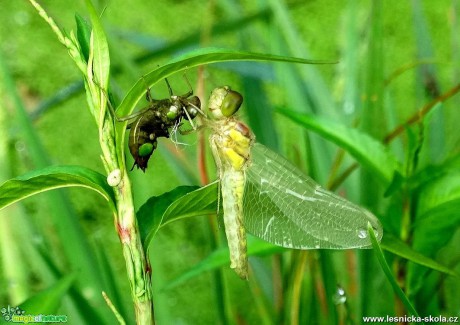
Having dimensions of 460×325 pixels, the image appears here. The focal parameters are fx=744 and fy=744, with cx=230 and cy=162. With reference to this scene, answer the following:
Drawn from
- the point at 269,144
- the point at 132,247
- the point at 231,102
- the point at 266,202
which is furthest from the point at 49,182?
the point at 269,144

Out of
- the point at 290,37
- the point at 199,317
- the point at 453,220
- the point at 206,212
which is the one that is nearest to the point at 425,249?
the point at 453,220

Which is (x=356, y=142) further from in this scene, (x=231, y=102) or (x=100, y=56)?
(x=100, y=56)

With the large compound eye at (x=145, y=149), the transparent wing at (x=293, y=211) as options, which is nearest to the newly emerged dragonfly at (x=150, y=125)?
the large compound eye at (x=145, y=149)

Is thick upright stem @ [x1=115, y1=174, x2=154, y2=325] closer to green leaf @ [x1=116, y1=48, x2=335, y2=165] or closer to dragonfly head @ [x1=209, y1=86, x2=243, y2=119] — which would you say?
green leaf @ [x1=116, y1=48, x2=335, y2=165]

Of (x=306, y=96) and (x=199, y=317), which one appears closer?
(x=306, y=96)

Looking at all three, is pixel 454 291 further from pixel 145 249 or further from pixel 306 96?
pixel 145 249

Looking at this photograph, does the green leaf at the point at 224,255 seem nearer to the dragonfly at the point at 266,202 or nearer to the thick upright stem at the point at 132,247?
the dragonfly at the point at 266,202

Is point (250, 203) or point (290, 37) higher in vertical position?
point (290, 37)
